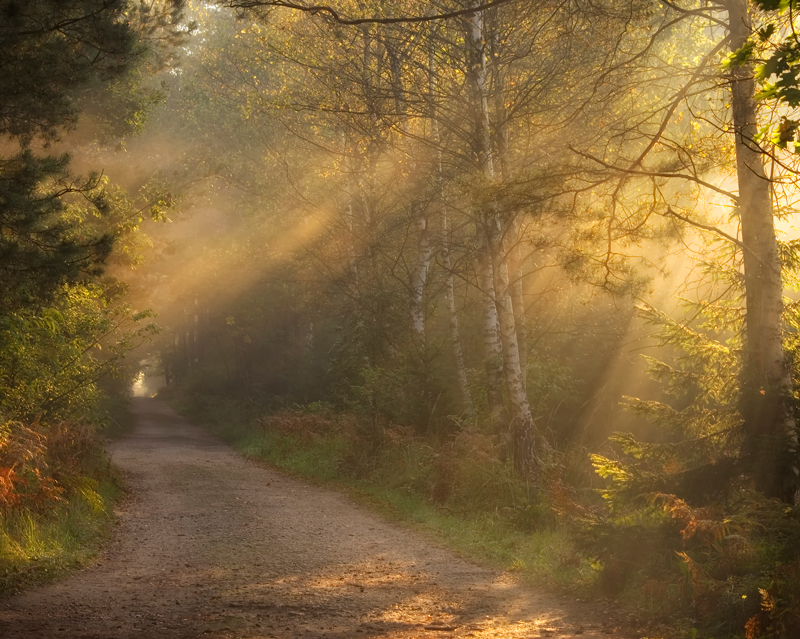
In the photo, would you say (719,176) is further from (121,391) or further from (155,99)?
(121,391)

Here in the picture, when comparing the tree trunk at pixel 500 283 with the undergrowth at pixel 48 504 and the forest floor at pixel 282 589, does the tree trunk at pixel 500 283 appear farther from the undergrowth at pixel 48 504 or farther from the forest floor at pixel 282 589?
the undergrowth at pixel 48 504

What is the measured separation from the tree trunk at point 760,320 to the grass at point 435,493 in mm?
2108

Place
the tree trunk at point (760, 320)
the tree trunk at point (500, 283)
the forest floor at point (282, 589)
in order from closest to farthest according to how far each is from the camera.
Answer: the forest floor at point (282, 589) → the tree trunk at point (760, 320) → the tree trunk at point (500, 283)

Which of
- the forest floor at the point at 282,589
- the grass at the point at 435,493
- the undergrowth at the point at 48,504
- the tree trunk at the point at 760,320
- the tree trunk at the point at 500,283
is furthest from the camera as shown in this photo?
the tree trunk at the point at 500,283

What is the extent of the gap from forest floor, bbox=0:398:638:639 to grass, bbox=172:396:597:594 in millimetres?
464

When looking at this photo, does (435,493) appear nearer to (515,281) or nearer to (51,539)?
(515,281)

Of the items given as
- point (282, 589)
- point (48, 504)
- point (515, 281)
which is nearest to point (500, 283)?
point (515, 281)

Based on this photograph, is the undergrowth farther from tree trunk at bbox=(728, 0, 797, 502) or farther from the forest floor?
tree trunk at bbox=(728, 0, 797, 502)

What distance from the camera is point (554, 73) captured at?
1263cm

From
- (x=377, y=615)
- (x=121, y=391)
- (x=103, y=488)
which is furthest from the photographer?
(x=121, y=391)

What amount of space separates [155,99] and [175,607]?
15.2 metres

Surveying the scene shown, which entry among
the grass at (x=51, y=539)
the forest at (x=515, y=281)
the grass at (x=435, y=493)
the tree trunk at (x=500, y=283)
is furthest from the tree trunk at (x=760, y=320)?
the grass at (x=51, y=539)

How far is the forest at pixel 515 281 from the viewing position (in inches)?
297

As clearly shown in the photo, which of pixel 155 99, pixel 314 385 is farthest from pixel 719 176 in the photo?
pixel 314 385
